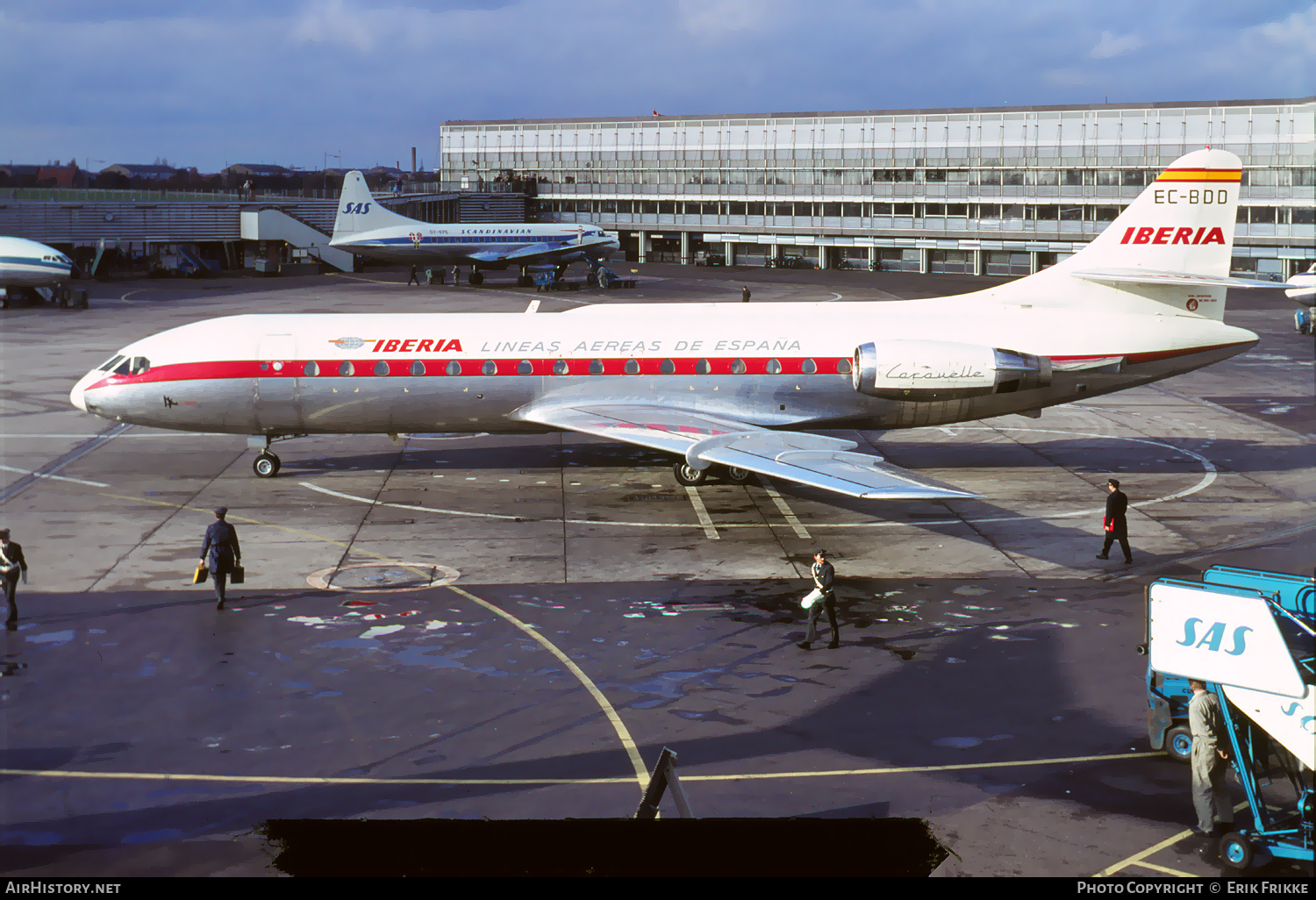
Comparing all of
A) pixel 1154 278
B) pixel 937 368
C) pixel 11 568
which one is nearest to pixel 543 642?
pixel 11 568

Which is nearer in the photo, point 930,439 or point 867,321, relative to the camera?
point 867,321

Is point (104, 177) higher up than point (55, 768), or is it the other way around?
point (104, 177)

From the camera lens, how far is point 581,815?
50.0 feet

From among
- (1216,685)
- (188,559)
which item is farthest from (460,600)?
(1216,685)

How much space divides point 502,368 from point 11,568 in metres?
14.1

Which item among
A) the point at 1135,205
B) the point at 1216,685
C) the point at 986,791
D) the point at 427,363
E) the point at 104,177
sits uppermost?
the point at 104,177

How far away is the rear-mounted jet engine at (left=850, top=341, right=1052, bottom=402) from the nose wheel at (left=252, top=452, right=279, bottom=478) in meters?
16.4

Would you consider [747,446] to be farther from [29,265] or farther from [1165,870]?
[29,265]

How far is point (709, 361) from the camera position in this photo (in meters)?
33.0

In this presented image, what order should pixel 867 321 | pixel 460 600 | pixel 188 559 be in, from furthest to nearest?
pixel 867 321 → pixel 188 559 → pixel 460 600

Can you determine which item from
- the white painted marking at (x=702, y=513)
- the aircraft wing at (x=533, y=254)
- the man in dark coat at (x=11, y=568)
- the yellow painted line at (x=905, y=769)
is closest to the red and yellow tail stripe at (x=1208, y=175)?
the white painted marking at (x=702, y=513)

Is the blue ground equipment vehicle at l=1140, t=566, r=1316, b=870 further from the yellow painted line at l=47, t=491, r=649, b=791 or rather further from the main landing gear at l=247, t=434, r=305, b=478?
the main landing gear at l=247, t=434, r=305, b=478

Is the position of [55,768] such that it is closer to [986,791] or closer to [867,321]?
[986,791]

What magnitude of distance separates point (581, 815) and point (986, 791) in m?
5.33
